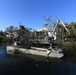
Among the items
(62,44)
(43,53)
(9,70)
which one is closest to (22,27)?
(62,44)

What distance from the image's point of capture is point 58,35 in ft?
108

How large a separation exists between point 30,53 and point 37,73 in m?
8.88

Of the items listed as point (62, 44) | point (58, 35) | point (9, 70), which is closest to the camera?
point (9, 70)

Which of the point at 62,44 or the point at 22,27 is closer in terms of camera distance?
the point at 62,44

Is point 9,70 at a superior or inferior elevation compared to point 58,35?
inferior

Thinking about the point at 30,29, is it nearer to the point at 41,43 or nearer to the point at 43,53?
the point at 41,43

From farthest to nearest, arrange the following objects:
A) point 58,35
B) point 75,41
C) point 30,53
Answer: point 58,35
point 75,41
point 30,53

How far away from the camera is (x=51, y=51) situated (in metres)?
18.2

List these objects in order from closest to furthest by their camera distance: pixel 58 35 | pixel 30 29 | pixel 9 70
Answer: pixel 9 70, pixel 58 35, pixel 30 29

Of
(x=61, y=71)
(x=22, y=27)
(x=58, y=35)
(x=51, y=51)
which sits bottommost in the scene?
(x=61, y=71)

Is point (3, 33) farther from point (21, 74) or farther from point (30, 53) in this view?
point (21, 74)

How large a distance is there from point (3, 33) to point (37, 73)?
4572 centimetres

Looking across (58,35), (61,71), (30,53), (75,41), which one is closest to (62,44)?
(75,41)

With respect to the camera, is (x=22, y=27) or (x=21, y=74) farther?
(x=22, y=27)
